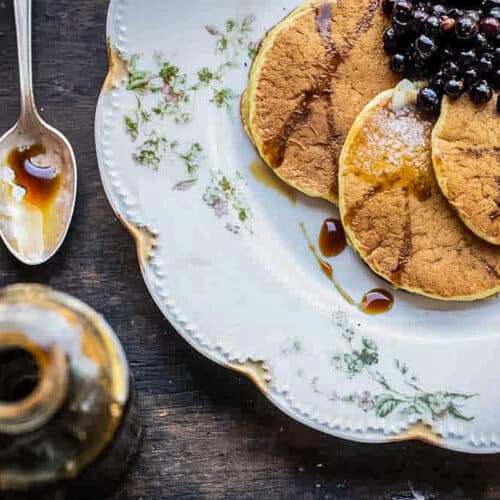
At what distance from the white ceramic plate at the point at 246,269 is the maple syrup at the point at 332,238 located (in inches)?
0.6

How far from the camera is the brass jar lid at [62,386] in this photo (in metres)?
1.46

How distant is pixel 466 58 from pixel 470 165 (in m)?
0.24

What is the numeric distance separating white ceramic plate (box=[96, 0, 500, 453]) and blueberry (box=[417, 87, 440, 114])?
324 mm

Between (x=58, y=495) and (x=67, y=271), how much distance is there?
533 mm

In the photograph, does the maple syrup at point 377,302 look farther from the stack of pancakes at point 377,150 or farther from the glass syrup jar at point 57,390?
the glass syrup jar at point 57,390

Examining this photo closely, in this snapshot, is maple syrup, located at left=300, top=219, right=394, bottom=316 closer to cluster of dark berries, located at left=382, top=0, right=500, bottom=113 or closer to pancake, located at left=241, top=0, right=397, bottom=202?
pancake, located at left=241, top=0, right=397, bottom=202

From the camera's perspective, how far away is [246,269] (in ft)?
6.25

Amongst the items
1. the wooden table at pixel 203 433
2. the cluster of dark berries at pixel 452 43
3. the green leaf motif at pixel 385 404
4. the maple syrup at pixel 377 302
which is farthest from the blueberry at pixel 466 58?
the wooden table at pixel 203 433

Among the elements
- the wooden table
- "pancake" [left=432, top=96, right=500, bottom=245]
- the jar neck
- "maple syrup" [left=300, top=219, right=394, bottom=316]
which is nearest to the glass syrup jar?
the jar neck

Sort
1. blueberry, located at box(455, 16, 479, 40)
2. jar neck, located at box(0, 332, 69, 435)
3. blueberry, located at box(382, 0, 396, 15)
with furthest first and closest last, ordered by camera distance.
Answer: blueberry, located at box(382, 0, 396, 15)
blueberry, located at box(455, 16, 479, 40)
jar neck, located at box(0, 332, 69, 435)

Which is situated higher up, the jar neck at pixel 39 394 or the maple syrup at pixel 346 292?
the jar neck at pixel 39 394

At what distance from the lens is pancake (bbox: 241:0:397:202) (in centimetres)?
188

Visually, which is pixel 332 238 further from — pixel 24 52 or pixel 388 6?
pixel 24 52

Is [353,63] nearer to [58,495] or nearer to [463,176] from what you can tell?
[463,176]
